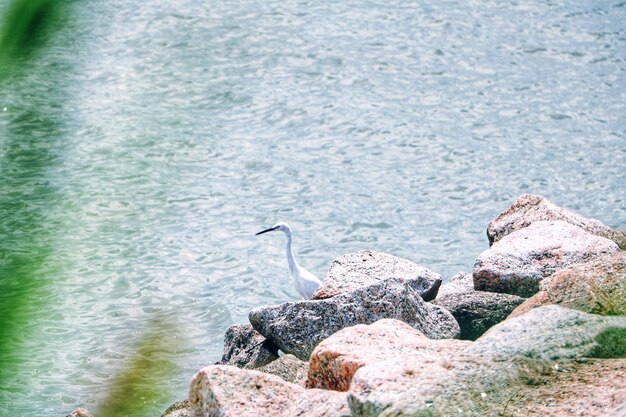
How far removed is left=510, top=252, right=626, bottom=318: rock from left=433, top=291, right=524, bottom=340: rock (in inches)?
62.6

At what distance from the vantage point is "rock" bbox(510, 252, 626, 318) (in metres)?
5.25

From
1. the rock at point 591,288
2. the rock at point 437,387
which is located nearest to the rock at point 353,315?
the rock at point 591,288

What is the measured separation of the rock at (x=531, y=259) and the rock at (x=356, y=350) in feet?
8.55

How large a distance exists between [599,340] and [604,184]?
928cm

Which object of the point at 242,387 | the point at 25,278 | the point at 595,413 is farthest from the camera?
the point at 242,387

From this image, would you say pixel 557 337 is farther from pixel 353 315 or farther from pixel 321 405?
pixel 353 315

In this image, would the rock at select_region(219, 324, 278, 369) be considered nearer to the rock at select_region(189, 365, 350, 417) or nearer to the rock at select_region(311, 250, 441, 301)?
the rock at select_region(311, 250, 441, 301)

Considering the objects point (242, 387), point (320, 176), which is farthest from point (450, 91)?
point (242, 387)

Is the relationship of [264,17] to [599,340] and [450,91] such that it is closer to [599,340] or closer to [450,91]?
[450,91]

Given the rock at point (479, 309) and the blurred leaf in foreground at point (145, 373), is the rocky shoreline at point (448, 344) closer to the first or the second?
the rock at point (479, 309)

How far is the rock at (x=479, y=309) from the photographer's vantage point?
24.2 feet

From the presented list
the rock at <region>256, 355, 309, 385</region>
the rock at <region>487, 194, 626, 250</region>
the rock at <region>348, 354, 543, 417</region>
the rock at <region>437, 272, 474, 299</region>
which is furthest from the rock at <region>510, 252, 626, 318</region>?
the rock at <region>487, 194, 626, 250</region>

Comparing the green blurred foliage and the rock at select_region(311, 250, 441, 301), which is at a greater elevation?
the green blurred foliage

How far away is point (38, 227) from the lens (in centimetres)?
105
